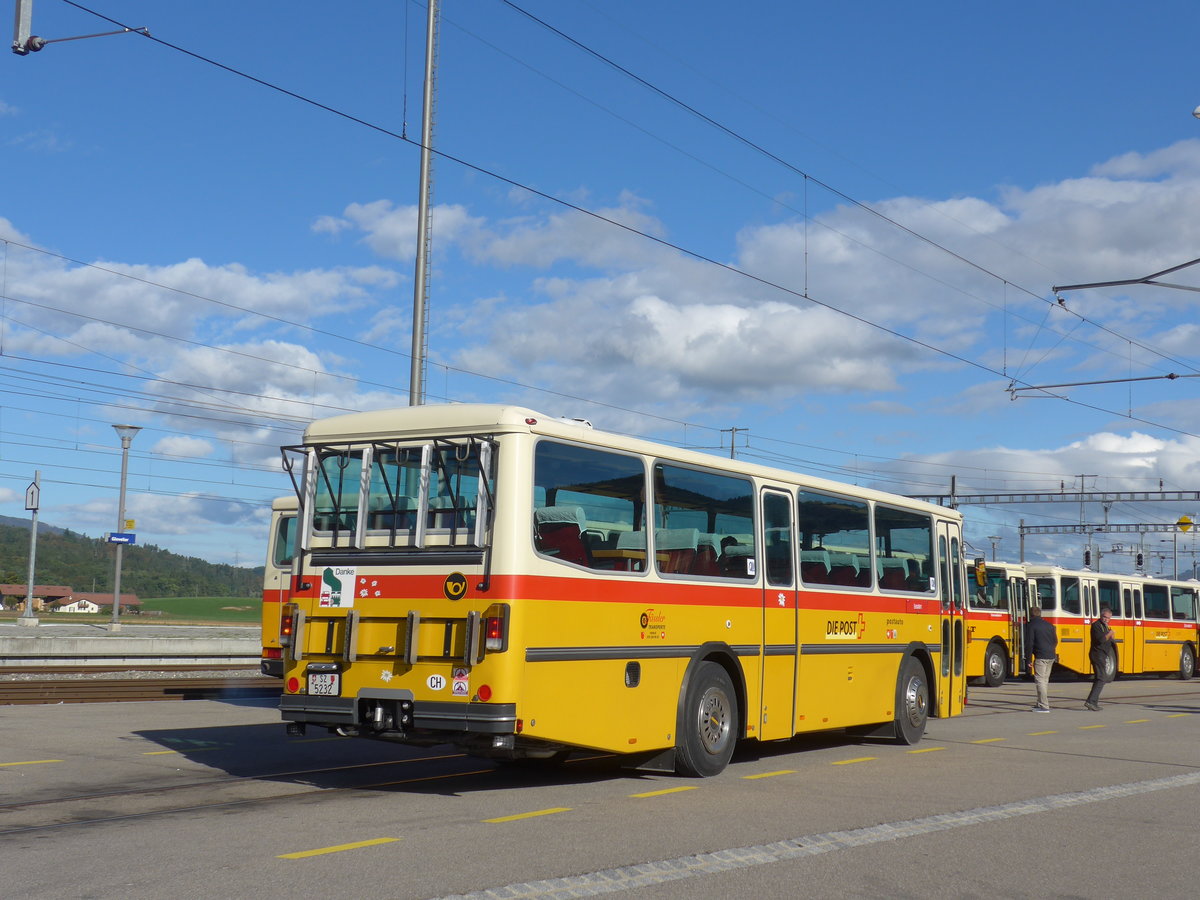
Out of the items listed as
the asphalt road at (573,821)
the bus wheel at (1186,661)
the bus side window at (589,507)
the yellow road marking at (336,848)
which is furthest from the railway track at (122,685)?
the bus wheel at (1186,661)

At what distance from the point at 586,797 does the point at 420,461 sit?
2.90 metres

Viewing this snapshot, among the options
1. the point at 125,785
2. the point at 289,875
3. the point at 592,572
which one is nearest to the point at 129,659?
the point at 125,785

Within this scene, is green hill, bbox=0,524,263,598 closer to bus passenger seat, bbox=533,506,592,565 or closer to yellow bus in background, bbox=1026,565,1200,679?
yellow bus in background, bbox=1026,565,1200,679

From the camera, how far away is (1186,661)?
125 ft

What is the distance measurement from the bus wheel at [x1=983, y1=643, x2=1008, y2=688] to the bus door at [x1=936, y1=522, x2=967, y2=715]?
13.6m

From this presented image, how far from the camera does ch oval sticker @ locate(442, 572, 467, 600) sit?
9.90 meters

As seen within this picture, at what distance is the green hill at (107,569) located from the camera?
101875mm

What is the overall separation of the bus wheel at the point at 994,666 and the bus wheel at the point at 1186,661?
33.6 ft

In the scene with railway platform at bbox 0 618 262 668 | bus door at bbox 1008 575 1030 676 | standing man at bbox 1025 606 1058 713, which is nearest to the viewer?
standing man at bbox 1025 606 1058 713

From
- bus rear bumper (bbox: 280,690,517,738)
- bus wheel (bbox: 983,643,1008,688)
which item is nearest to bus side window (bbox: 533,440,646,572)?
bus rear bumper (bbox: 280,690,517,738)

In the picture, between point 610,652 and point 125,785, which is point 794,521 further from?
point 125,785

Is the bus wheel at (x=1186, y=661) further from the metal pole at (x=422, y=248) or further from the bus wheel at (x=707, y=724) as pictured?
the bus wheel at (x=707, y=724)

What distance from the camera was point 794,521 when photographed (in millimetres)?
13344

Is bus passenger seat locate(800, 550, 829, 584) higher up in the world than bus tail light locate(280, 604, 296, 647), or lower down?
higher up
